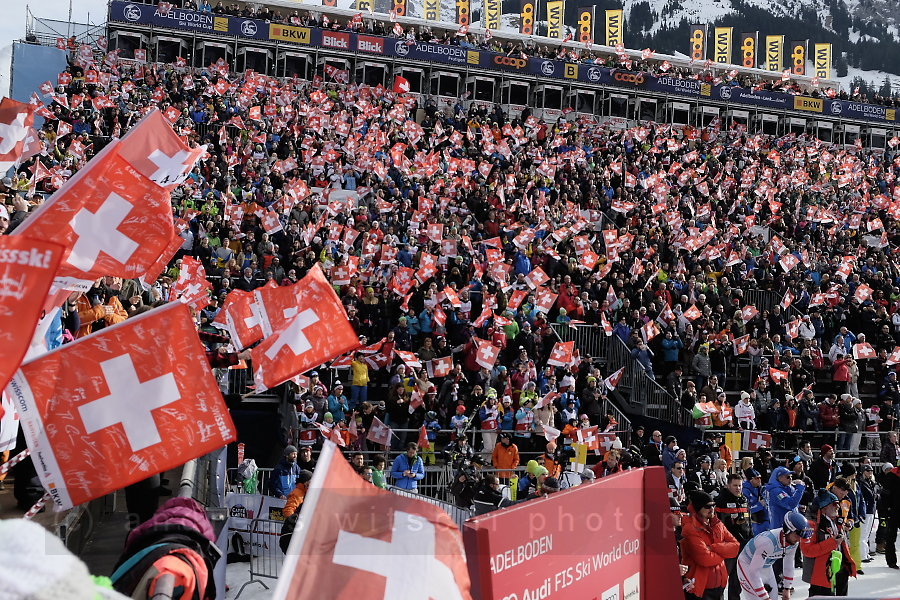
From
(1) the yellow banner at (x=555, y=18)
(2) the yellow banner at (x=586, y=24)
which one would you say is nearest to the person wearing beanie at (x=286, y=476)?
(2) the yellow banner at (x=586, y=24)

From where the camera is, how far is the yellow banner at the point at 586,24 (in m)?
57.5

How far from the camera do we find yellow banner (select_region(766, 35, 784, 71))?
6562 centimetres

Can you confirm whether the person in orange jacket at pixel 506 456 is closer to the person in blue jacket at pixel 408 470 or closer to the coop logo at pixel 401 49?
the person in blue jacket at pixel 408 470

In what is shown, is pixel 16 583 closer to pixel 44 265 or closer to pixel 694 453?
pixel 44 265

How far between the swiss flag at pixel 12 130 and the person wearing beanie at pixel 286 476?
245 inches

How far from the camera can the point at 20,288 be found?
10.9 feet

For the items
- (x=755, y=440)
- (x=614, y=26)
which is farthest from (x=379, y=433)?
(x=614, y=26)

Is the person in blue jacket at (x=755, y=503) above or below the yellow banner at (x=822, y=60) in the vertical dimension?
below

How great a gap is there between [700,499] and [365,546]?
6.25 metres

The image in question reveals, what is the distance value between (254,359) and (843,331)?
18.0 metres

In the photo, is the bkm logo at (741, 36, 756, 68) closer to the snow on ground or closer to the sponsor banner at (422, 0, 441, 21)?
the sponsor banner at (422, 0, 441, 21)

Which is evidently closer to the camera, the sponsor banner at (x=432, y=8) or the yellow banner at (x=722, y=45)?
the sponsor banner at (x=432, y=8)

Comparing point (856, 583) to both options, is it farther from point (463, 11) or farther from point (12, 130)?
point (463, 11)

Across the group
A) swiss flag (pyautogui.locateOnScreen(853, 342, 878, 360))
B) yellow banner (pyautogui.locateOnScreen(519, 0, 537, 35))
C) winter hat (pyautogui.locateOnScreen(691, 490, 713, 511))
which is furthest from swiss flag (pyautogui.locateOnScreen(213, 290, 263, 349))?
yellow banner (pyautogui.locateOnScreen(519, 0, 537, 35))
